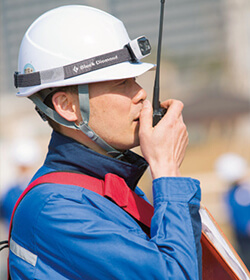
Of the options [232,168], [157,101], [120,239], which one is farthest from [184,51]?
[120,239]

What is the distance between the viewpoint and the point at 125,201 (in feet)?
6.69

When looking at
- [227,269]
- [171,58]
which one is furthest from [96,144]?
[171,58]

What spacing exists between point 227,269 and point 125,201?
1.62 ft

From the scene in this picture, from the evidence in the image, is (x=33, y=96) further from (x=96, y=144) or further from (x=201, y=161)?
(x=201, y=161)

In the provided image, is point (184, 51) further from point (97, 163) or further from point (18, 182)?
point (97, 163)

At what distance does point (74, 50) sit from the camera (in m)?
2.09

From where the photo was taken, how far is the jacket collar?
2.10m

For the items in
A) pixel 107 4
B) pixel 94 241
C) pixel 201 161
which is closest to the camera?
pixel 94 241

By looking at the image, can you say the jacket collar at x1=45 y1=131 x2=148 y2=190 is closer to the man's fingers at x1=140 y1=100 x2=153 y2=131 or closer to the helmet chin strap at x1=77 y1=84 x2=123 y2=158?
the helmet chin strap at x1=77 y1=84 x2=123 y2=158

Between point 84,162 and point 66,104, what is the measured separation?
284mm

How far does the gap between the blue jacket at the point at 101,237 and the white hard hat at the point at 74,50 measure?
0.49m

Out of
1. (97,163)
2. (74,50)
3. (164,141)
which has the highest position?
(74,50)

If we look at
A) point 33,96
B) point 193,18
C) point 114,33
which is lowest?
point 193,18

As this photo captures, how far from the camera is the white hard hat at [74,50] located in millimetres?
2080
